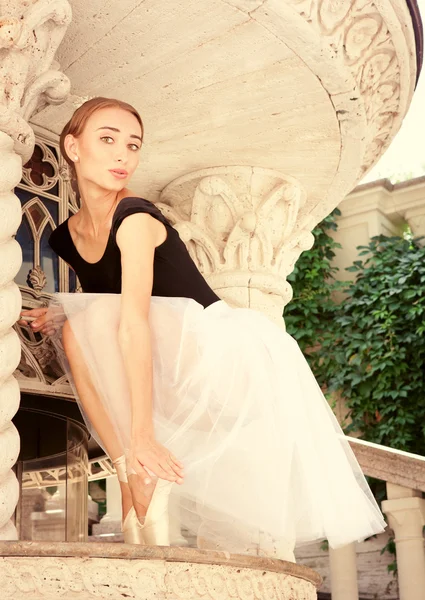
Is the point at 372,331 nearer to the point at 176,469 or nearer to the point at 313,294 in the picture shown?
the point at 313,294

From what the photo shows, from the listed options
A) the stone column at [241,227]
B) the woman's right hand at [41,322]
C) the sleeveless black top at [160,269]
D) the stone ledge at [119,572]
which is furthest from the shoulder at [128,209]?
the stone column at [241,227]

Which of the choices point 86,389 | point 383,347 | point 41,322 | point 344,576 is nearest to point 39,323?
point 41,322

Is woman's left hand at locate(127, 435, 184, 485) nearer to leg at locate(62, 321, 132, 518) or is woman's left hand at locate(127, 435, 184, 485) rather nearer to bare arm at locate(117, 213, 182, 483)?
bare arm at locate(117, 213, 182, 483)

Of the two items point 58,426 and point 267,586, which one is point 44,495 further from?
point 267,586

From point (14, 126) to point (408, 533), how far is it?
401cm

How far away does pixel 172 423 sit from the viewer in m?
2.61

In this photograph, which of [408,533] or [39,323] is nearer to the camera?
[39,323]

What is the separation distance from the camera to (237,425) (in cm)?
254

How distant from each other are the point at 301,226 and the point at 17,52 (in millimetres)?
1913

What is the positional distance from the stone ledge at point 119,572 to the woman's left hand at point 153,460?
0.76ft

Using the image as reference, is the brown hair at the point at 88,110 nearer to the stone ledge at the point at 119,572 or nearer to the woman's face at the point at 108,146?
the woman's face at the point at 108,146

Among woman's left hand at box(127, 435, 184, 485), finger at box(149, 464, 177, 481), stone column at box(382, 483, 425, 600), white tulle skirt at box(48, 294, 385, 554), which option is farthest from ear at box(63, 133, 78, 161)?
stone column at box(382, 483, 425, 600)

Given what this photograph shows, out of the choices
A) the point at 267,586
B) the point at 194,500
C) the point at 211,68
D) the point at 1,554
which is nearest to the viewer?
the point at 1,554

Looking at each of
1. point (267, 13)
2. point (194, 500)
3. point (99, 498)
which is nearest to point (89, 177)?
point (267, 13)
